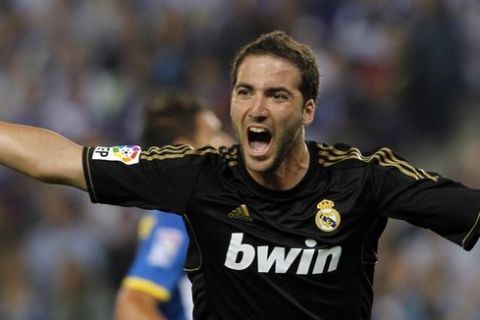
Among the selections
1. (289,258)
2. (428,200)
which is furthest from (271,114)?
Result: (428,200)

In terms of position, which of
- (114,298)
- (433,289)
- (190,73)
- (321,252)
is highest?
(190,73)

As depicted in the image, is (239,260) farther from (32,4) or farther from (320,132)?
(32,4)

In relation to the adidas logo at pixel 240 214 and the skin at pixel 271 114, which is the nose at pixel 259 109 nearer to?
the skin at pixel 271 114

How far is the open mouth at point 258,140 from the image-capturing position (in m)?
4.37

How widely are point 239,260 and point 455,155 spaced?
5.22 m

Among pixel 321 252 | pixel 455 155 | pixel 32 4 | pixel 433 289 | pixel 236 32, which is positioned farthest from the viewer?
pixel 32 4

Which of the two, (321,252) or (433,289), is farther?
(433,289)

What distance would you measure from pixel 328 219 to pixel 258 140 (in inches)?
16.3

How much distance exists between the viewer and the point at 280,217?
437 centimetres

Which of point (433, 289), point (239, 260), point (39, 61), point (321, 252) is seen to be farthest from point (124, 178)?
point (39, 61)

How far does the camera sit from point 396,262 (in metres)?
8.85

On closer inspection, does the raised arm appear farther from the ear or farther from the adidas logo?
the ear

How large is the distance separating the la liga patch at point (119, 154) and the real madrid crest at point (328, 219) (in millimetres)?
739

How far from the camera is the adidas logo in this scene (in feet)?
14.4
